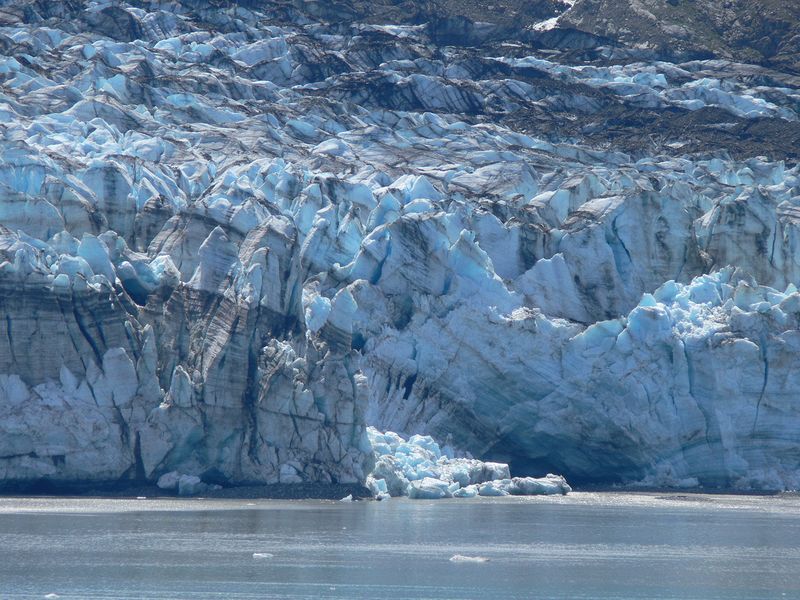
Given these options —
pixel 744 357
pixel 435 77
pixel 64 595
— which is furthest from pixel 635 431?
pixel 435 77

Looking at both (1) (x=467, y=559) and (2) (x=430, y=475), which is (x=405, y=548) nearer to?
→ (1) (x=467, y=559)

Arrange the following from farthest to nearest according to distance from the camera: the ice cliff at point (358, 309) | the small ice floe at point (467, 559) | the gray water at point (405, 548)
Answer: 1. the ice cliff at point (358, 309)
2. the small ice floe at point (467, 559)
3. the gray water at point (405, 548)

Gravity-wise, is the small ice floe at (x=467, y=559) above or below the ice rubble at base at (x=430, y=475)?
above

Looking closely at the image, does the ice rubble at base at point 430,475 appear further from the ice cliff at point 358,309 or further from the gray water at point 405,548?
the ice cliff at point 358,309

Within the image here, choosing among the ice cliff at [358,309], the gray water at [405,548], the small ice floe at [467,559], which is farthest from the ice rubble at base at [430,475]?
the small ice floe at [467,559]

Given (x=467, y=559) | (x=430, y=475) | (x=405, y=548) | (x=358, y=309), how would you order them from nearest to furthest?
1. (x=467, y=559)
2. (x=405, y=548)
3. (x=430, y=475)
4. (x=358, y=309)

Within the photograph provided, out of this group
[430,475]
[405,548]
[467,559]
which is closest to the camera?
[467,559]

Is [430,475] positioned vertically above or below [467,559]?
below

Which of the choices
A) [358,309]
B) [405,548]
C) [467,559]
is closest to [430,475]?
[358,309]
